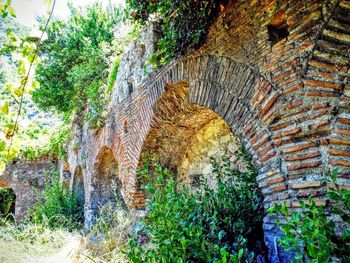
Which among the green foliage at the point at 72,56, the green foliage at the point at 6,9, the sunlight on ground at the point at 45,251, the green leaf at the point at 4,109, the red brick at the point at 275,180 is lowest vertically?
the sunlight on ground at the point at 45,251

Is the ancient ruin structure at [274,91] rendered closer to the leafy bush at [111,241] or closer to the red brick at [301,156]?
the red brick at [301,156]

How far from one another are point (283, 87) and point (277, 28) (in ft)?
2.43

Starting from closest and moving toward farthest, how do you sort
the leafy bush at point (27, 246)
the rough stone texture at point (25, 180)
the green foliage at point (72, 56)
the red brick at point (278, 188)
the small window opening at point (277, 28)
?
the red brick at point (278, 188)
the small window opening at point (277, 28)
the leafy bush at point (27, 246)
the green foliage at point (72, 56)
the rough stone texture at point (25, 180)

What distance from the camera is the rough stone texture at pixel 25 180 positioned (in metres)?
12.0

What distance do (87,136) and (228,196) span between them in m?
6.36

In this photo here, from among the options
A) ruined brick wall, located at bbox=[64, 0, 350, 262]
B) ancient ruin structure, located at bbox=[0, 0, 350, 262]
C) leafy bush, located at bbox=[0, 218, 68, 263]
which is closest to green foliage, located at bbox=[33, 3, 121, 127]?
leafy bush, located at bbox=[0, 218, 68, 263]

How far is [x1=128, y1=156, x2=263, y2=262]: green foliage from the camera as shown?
234cm

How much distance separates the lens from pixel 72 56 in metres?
10.1

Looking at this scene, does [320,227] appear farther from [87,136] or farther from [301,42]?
[87,136]

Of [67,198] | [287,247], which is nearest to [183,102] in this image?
[287,247]


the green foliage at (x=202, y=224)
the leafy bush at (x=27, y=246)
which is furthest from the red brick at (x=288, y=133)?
the leafy bush at (x=27, y=246)

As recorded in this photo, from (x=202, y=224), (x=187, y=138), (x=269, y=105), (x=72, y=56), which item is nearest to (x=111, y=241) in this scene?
(x=187, y=138)

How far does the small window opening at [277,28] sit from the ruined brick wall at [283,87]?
0.03ft

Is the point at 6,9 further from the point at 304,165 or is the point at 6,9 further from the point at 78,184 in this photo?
the point at 78,184
